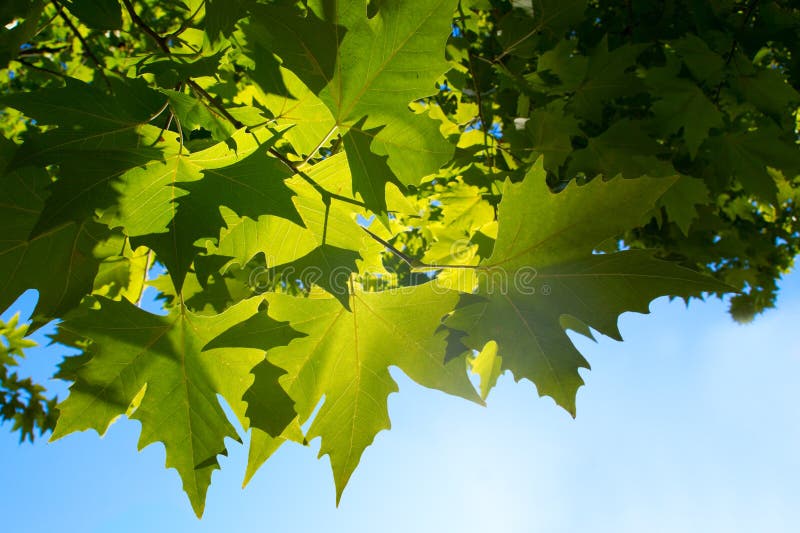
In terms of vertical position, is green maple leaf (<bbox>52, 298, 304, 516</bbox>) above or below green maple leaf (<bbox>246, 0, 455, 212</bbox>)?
below

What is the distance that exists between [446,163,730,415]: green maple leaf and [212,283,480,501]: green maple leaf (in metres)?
0.08

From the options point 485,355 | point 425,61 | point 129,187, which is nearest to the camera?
point 129,187

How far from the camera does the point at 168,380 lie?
114 cm

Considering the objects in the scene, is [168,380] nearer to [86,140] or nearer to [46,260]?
[46,260]

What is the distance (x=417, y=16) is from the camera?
0.94 m

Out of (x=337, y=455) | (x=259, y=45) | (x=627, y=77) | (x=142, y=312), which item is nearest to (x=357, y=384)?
(x=337, y=455)

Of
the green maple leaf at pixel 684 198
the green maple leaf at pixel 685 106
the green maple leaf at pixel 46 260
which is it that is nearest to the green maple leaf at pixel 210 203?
the green maple leaf at pixel 46 260

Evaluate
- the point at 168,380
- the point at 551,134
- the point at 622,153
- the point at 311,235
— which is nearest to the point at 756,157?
the point at 622,153

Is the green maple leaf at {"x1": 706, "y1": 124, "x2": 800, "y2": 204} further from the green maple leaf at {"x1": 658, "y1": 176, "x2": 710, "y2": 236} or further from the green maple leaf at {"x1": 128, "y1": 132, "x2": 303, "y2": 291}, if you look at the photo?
the green maple leaf at {"x1": 128, "y1": 132, "x2": 303, "y2": 291}

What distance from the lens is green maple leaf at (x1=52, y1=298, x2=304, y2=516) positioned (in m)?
1.09

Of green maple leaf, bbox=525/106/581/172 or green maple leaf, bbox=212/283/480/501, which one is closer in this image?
green maple leaf, bbox=212/283/480/501

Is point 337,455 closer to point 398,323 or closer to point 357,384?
point 357,384

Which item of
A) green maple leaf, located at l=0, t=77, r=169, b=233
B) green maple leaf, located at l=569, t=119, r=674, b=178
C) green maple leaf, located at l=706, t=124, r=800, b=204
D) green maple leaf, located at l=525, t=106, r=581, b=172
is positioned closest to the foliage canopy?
green maple leaf, located at l=0, t=77, r=169, b=233

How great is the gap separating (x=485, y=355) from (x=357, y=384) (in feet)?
1.68
